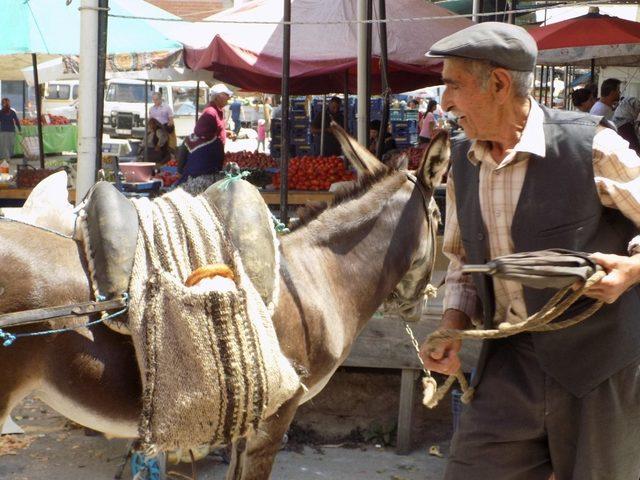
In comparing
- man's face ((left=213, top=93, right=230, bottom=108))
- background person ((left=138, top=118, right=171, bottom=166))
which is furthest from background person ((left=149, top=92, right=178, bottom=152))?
man's face ((left=213, top=93, right=230, bottom=108))

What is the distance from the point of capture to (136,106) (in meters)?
30.3

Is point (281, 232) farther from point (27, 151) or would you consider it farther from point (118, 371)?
point (27, 151)

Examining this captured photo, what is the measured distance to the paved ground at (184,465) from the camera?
16.9ft

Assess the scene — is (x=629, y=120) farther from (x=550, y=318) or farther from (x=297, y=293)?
(x=550, y=318)

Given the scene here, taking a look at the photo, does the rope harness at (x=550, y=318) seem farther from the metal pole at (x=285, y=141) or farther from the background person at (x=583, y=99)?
the background person at (x=583, y=99)

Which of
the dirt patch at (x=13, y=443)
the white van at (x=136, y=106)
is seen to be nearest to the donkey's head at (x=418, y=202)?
the dirt patch at (x=13, y=443)

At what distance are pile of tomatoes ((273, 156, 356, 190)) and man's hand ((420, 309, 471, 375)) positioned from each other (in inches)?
255

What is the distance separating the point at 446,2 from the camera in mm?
15656

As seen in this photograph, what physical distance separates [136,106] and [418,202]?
28.0 m

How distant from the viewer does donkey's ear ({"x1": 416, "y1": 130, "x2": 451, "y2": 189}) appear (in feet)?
10.9

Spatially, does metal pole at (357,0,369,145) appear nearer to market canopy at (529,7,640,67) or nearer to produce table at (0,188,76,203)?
market canopy at (529,7,640,67)

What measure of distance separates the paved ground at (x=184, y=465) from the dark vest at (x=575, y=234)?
2.95 meters

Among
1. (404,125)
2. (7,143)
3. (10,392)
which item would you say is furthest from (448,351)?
(7,143)

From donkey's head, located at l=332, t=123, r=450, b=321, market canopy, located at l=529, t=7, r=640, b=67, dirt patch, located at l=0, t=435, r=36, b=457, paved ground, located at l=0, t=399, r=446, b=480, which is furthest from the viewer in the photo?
market canopy, located at l=529, t=7, r=640, b=67
